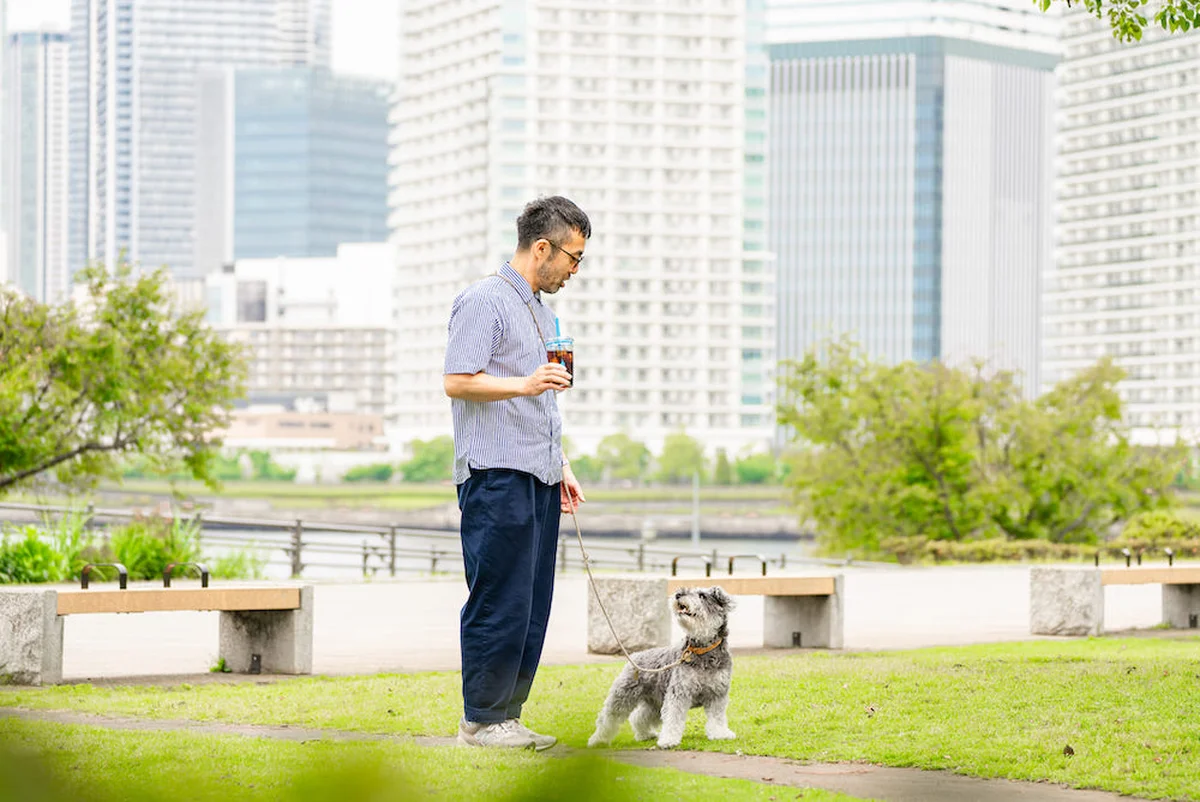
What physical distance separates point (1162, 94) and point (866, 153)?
28829 mm

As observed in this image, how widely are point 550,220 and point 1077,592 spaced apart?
30.7 feet

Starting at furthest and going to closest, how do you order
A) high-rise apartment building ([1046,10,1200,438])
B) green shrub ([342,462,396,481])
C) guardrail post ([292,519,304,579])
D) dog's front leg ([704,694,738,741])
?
1. high-rise apartment building ([1046,10,1200,438])
2. green shrub ([342,462,396,481])
3. guardrail post ([292,519,304,579])
4. dog's front leg ([704,694,738,741])

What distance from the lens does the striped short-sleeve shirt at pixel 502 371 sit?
5.82 metres

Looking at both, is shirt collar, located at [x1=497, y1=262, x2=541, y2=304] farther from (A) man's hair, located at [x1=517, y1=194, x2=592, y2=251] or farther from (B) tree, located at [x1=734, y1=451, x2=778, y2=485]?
(B) tree, located at [x1=734, y1=451, x2=778, y2=485]

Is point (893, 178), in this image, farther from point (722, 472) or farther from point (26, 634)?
point (26, 634)

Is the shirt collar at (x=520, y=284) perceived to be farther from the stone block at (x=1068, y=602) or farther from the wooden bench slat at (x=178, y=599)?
the stone block at (x=1068, y=602)

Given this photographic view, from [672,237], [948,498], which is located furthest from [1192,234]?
[948,498]

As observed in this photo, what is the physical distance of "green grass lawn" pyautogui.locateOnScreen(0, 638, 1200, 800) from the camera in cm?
590

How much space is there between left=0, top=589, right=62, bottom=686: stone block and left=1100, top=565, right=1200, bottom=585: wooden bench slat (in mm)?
8927

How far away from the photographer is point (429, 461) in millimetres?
135250

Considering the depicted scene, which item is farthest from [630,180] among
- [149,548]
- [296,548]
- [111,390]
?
[149,548]

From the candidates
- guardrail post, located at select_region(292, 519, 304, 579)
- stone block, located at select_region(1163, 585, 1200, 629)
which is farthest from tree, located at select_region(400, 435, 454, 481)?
stone block, located at select_region(1163, 585, 1200, 629)

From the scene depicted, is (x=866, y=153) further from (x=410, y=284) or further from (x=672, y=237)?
(x=410, y=284)

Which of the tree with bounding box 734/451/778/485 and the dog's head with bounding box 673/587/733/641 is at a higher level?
the dog's head with bounding box 673/587/733/641
